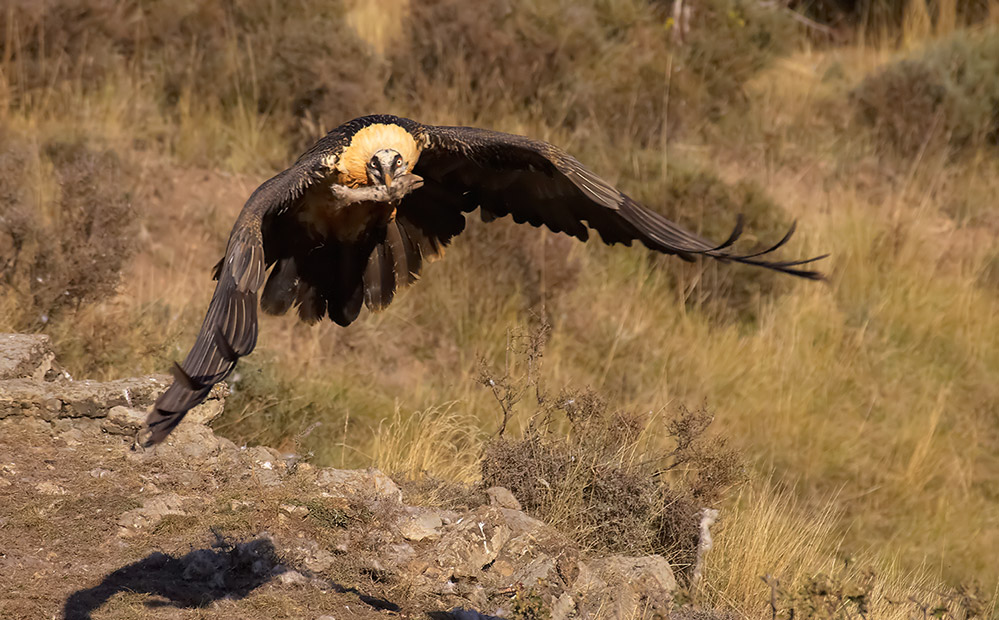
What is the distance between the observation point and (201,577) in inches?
183

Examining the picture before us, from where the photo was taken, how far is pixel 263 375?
6.55m

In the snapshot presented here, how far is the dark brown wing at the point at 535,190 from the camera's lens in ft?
15.4

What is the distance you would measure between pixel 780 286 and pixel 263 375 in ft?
15.1

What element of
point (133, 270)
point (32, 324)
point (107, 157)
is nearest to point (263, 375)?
point (32, 324)

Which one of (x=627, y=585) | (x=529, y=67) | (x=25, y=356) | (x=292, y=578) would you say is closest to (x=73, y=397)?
(x=25, y=356)

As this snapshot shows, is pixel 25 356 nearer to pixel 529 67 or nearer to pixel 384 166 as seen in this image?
pixel 384 166

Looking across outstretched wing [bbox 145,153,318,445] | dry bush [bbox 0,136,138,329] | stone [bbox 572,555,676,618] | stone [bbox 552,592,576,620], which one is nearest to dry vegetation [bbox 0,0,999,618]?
dry bush [bbox 0,136,138,329]

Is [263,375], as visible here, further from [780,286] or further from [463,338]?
[780,286]

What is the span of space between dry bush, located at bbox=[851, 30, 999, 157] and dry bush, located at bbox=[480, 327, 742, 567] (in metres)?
6.56

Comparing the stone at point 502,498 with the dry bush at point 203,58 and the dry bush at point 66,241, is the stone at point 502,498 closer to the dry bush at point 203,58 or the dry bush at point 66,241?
the dry bush at point 66,241

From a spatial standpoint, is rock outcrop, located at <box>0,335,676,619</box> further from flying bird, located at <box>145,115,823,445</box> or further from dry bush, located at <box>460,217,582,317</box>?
dry bush, located at <box>460,217,582,317</box>

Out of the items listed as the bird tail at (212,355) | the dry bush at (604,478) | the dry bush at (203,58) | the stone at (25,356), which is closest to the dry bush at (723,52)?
the dry bush at (203,58)

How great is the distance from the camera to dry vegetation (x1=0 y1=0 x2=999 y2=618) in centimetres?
646

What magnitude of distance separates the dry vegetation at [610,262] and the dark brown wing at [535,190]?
2.72 feet
